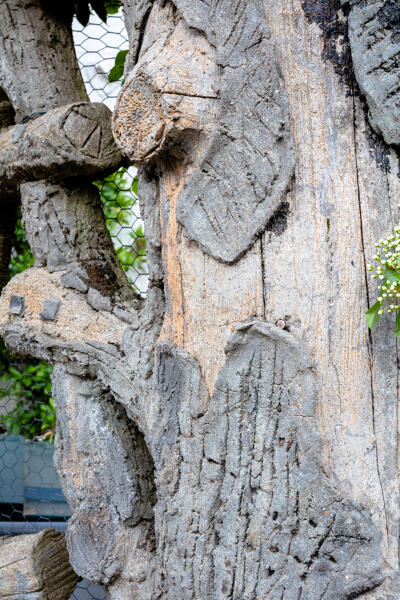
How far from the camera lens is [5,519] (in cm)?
261

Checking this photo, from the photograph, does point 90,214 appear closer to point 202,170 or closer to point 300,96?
point 202,170

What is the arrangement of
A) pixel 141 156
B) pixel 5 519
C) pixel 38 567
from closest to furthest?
pixel 141 156
pixel 38 567
pixel 5 519

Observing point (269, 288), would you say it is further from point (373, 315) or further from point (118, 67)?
point (118, 67)

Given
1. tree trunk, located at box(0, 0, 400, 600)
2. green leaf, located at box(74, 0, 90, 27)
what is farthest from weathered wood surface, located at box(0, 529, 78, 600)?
green leaf, located at box(74, 0, 90, 27)

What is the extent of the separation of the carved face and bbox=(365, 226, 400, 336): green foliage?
0.18 m

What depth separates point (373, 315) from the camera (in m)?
0.84

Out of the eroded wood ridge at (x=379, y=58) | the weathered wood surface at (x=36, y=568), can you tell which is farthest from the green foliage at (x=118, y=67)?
the weathered wood surface at (x=36, y=568)

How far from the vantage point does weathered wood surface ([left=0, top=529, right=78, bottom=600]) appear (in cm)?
131

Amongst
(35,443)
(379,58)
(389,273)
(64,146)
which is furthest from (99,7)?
(35,443)

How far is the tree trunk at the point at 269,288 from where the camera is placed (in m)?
0.89

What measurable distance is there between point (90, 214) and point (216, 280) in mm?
477

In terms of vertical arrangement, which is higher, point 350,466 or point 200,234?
point 200,234

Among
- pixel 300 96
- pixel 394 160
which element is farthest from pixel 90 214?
pixel 394 160

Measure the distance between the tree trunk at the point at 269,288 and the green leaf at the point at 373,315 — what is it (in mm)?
52
